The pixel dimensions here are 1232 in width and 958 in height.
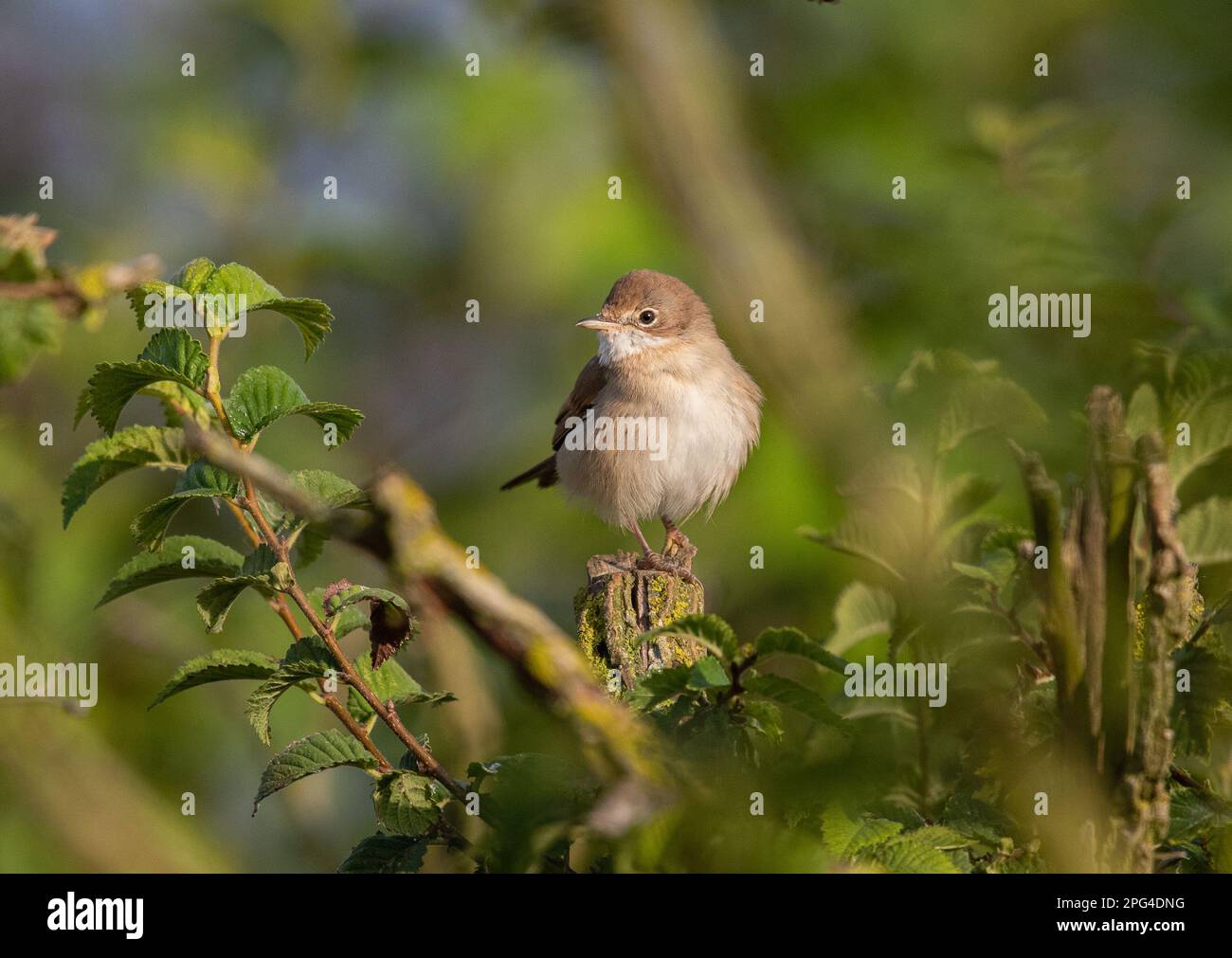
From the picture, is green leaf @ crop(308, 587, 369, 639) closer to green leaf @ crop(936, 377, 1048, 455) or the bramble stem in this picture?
the bramble stem

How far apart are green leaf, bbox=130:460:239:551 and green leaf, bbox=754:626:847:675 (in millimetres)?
865

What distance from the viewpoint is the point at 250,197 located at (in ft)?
22.8

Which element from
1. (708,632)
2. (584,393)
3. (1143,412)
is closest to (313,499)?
(708,632)

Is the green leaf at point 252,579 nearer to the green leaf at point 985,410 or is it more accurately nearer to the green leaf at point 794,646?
the green leaf at point 794,646

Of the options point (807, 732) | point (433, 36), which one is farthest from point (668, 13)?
point (807, 732)

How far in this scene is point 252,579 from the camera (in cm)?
198

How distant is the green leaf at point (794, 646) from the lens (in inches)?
62.7

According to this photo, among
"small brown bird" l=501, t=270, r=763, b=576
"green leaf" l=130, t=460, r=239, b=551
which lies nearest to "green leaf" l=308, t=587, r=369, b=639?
"green leaf" l=130, t=460, r=239, b=551

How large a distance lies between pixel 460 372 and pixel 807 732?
6243mm

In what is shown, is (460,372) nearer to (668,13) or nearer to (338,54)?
(338,54)

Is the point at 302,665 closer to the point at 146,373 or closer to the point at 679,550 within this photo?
the point at 146,373

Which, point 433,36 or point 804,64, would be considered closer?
point 804,64

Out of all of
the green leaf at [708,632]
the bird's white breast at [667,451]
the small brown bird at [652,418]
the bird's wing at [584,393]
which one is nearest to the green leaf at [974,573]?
the green leaf at [708,632]

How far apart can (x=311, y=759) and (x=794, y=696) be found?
0.84m
